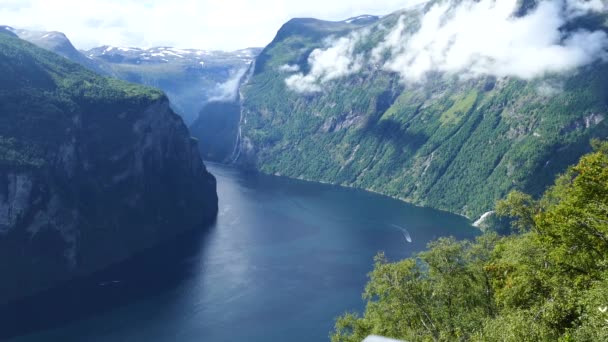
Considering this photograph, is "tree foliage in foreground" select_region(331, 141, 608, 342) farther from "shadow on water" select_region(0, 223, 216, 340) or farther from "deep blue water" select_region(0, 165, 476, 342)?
"shadow on water" select_region(0, 223, 216, 340)

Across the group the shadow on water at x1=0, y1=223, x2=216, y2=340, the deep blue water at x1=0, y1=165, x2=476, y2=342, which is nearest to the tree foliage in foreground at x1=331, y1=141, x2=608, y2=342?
the deep blue water at x1=0, y1=165, x2=476, y2=342

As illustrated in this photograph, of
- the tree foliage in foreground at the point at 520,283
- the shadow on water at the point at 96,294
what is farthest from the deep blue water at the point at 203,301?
the tree foliage in foreground at the point at 520,283

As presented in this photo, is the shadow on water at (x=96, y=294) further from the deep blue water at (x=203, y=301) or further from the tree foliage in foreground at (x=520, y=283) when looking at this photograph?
the tree foliage in foreground at (x=520, y=283)

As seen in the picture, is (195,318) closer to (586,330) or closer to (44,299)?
(44,299)

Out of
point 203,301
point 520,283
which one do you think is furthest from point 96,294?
point 520,283

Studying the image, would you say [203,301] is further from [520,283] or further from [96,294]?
[520,283]

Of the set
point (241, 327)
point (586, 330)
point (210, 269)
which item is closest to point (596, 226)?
point (586, 330)
